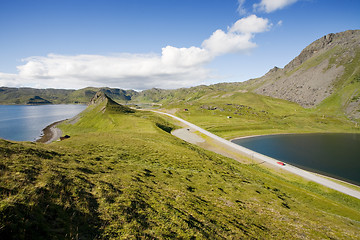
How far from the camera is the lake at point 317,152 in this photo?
68750 mm

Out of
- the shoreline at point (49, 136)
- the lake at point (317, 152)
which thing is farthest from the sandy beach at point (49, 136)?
the lake at point (317, 152)

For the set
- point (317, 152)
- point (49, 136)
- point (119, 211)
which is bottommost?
point (49, 136)

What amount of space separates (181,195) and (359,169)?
92043 mm

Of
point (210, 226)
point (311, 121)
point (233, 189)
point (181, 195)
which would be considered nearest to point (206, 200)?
point (181, 195)

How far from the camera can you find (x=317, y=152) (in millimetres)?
93250

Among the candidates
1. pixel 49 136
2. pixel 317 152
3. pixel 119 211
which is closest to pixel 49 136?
pixel 49 136

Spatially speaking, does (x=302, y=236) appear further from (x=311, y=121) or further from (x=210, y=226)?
(x=311, y=121)

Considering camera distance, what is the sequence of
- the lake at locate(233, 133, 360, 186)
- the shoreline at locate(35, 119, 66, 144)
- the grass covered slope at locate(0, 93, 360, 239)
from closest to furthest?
the grass covered slope at locate(0, 93, 360, 239) → the lake at locate(233, 133, 360, 186) → the shoreline at locate(35, 119, 66, 144)

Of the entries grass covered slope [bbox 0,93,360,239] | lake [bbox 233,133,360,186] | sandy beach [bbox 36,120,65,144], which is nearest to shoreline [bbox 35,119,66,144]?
sandy beach [bbox 36,120,65,144]

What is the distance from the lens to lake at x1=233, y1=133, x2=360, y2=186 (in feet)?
226

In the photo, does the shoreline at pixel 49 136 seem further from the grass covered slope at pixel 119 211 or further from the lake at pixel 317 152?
the lake at pixel 317 152

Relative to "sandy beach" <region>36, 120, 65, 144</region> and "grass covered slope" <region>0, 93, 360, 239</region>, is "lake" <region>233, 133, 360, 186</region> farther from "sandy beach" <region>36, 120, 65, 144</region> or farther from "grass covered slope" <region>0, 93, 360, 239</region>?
"sandy beach" <region>36, 120, 65, 144</region>

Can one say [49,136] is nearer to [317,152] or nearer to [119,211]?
[119,211]

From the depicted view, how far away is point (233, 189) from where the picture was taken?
2997 cm
